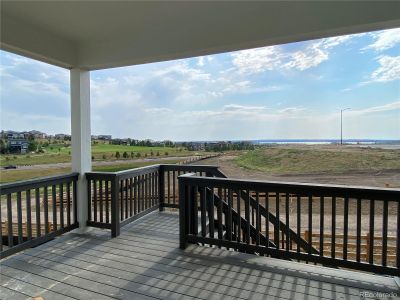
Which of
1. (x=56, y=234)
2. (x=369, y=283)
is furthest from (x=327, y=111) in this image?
(x=56, y=234)

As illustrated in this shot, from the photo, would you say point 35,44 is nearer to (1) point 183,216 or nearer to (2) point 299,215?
(1) point 183,216

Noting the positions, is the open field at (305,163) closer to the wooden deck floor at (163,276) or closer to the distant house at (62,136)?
the wooden deck floor at (163,276)

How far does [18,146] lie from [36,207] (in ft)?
2.59

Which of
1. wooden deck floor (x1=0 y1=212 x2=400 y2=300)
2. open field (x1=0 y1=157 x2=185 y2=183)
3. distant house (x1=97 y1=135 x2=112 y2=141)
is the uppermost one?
distant house (x1=97 y1=135 x2=112 y2=141)


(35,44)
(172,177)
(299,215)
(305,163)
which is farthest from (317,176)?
(35,44)

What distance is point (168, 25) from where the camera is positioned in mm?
3227

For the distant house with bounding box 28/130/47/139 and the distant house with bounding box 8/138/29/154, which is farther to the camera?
the distant house with bounding box 28/130/47/139

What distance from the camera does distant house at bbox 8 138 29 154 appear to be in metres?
3.07

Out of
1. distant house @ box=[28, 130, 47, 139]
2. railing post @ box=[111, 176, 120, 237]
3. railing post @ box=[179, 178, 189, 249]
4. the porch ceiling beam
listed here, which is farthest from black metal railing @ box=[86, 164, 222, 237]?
the porch ceiling beam

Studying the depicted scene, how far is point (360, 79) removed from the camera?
507 cm

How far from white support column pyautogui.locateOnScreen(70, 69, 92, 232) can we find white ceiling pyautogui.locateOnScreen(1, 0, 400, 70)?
314 mm

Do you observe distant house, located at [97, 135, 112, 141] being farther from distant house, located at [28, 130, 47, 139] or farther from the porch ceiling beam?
the porch ceiling beam

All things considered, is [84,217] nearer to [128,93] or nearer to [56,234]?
[56,234]

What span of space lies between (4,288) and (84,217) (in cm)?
161
